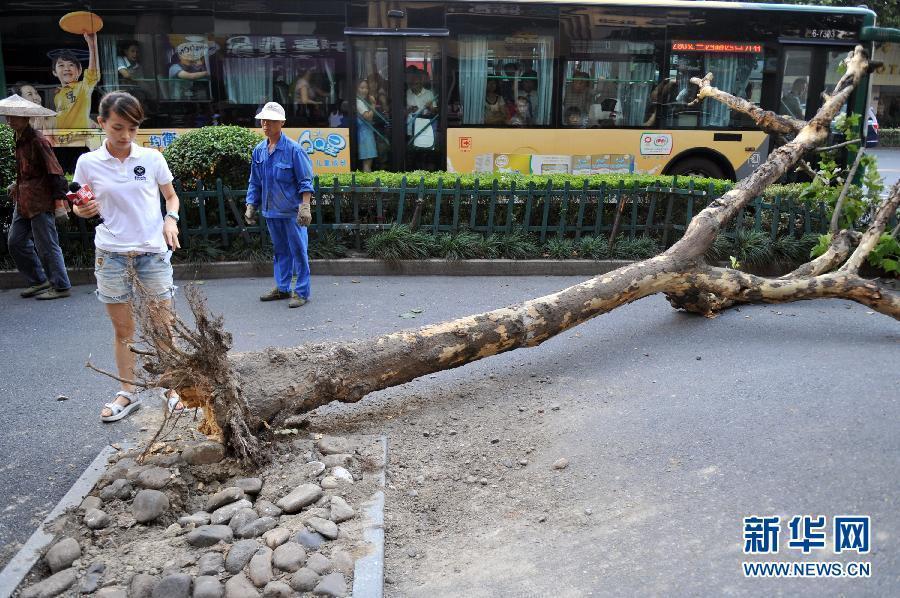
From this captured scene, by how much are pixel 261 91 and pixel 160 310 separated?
821 cm

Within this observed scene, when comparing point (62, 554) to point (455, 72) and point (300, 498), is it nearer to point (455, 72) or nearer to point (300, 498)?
point (300, 498)

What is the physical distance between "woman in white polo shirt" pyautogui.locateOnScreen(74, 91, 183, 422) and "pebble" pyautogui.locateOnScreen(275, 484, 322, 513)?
123 cm

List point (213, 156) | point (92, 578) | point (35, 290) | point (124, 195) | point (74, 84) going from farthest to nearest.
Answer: point (74, 84), point (213, 156), point (35, 290), point (124, 195), point (92, 578)

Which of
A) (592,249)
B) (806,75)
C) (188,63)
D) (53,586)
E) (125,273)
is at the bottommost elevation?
(53,586)

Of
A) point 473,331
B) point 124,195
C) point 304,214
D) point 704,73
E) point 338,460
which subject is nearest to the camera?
point 338,460

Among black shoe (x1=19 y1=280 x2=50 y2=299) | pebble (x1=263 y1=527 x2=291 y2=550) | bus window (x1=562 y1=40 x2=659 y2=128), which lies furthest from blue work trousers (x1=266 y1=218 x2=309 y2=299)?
bus window (x1=562 y1=40 x2=659 y2=128)

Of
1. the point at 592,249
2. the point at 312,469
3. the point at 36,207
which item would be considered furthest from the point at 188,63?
the point at 312,469

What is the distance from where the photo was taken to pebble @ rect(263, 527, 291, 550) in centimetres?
327

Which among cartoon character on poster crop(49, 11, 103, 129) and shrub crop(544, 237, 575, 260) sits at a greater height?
cartoon character on poster crop(49, 11, 103, 129)

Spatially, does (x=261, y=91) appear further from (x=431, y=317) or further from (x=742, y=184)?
(x=742, y=184)

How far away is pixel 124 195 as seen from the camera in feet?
15.0

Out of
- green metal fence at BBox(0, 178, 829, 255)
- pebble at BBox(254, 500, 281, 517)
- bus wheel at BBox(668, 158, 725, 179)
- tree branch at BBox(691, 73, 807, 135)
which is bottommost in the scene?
pebble at BBox(254, 500, 281, 517)

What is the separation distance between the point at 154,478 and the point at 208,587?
37.2 inches

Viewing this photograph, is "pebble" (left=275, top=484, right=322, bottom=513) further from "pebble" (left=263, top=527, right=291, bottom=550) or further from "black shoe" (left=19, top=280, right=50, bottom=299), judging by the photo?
"black shoe" (left=19, top=280, right=50, bottom=299)
